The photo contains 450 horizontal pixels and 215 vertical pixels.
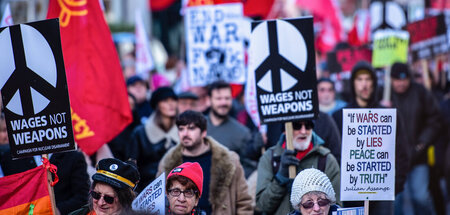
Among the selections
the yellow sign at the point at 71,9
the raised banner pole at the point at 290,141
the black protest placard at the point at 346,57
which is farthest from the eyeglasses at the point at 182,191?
the black protest placard at the point at 346,57

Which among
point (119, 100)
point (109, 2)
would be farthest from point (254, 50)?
point (109, 2)

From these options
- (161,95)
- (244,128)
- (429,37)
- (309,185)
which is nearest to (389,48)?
(429,37)

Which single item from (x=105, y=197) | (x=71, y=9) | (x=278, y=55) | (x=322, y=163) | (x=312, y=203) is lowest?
(x=312, y=203)

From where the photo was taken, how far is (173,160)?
741cm

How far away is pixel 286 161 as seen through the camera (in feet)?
21.5

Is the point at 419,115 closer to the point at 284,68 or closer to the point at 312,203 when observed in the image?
the point at 284,68

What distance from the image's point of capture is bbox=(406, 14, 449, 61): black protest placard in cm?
1257

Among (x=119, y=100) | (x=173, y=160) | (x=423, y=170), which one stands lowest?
(x=423, y=170)

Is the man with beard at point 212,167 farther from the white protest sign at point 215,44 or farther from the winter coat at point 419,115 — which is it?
the winter coat at point 419,115

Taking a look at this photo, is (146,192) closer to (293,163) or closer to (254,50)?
(293,163)

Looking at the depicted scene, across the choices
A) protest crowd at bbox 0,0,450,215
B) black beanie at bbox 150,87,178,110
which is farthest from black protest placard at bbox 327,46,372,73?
black beanie at bbox 150,87,178,110

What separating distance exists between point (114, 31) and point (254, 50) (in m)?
21.6

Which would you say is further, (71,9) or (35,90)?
(71,9)

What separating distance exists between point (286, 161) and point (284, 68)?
0.88m
